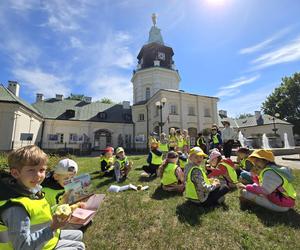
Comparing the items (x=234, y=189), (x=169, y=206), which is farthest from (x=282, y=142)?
(x=169, y=206)

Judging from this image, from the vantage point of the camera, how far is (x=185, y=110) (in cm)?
2745

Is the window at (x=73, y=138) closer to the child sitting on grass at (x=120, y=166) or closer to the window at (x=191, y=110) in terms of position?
the window at (x=191, y=110)

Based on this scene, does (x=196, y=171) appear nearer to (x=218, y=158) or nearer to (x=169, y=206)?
(x=169, y=206)

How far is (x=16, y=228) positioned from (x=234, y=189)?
521 cm

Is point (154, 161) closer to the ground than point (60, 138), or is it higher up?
closer to the ground

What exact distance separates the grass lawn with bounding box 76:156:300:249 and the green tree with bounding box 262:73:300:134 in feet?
152

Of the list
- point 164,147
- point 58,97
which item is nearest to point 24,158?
point 164,147

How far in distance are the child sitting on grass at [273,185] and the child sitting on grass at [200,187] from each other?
73cm

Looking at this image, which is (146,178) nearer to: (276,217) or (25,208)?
(276,217)

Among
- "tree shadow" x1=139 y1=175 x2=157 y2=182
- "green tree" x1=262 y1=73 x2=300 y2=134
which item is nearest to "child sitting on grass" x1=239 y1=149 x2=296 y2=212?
"tree shadow" x1=139 y1=175 x2=157 y2=182

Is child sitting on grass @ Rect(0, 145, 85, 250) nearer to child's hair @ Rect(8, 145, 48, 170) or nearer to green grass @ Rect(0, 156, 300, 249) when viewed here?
child's hair @ Rect(8, 145, 48, 170)

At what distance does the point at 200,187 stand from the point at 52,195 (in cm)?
274

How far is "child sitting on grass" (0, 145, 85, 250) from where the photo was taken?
1487 millimetres

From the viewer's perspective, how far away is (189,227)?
334cm
